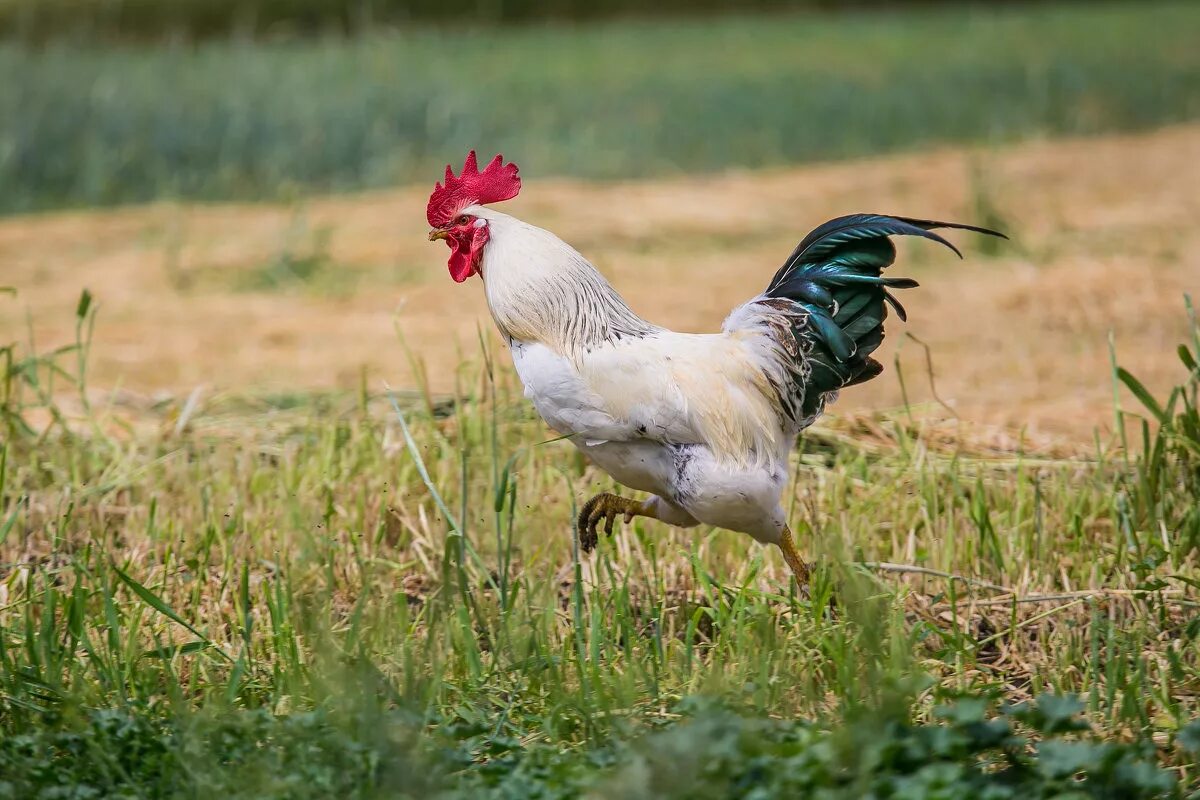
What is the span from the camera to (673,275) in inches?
339

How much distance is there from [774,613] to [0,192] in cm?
904

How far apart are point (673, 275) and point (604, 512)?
5.01m

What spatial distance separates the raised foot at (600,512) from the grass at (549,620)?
9cm

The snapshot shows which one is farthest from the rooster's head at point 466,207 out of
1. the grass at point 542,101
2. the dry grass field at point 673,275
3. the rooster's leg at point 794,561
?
the grass at point 542,101

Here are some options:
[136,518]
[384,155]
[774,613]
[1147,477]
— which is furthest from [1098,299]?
[384,155]

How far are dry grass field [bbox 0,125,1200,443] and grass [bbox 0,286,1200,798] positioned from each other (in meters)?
0.85

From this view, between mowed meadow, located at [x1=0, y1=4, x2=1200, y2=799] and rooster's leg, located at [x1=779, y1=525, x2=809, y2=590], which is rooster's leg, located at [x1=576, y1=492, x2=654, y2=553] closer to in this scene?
mowed meadow, located at [x1=0, y1=4, x2=1200, y2=799]

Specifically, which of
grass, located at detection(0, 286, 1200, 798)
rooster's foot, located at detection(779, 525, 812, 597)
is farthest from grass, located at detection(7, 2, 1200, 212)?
rooster's foot, located at detection(779, 525, 812, 597)

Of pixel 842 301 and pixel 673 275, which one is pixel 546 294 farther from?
pixel 673 275

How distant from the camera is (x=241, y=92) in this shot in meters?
12.0

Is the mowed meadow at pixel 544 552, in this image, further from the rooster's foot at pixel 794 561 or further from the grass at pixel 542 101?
the grass at pixel 542 101

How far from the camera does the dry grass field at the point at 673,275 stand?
21.1 ft

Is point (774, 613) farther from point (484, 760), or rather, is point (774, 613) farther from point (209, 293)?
point (209, 293)

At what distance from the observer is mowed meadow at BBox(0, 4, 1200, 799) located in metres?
2.72
